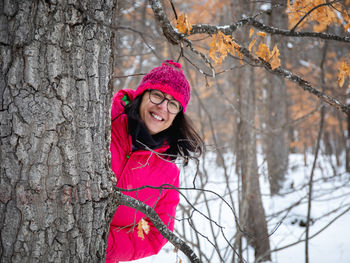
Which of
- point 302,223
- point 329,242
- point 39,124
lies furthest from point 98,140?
point 302,223

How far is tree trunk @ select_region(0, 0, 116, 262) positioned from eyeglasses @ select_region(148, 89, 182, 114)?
0.88 meters

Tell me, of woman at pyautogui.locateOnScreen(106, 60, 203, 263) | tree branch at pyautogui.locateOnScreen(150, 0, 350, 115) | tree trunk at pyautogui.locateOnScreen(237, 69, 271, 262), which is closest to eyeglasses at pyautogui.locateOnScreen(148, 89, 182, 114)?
woman at pyautogui.locateOnScreen(106, 60, 203, 263)

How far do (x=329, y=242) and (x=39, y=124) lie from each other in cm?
586

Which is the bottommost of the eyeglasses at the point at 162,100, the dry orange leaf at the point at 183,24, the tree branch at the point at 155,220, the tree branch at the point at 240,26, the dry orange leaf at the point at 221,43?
the tree branch at the point at 155,220

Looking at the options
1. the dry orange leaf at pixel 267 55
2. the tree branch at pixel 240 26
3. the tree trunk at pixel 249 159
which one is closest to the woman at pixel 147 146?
the tree branch at pixel 240 26

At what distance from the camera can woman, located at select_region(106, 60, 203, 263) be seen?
1.82m

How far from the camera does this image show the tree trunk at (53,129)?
97 cm

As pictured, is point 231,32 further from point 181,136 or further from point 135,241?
point 135,241

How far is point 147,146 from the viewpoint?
1.92 metres

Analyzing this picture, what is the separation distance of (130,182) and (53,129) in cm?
91

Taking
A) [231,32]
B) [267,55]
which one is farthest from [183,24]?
[267,55]

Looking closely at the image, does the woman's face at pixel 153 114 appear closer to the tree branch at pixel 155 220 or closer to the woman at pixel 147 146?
the woman at pixel 147 146

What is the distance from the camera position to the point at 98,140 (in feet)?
3.76

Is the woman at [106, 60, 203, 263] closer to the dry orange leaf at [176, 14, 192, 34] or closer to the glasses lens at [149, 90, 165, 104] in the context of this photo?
the glasses lens at [149, 90, 165, 104]
